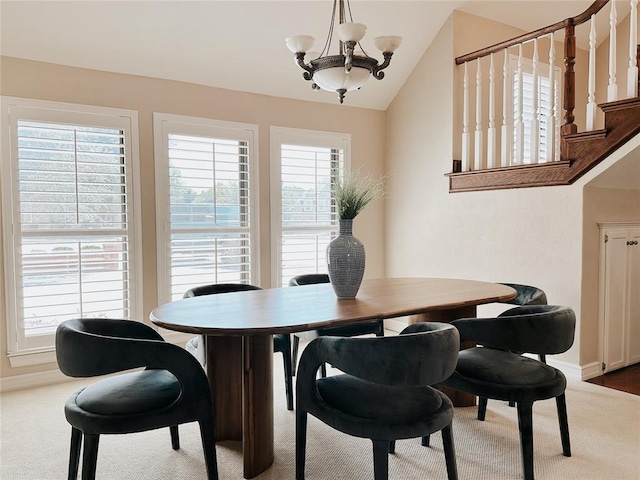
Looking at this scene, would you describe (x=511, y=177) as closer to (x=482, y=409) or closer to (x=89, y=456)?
(x=482, y=409)

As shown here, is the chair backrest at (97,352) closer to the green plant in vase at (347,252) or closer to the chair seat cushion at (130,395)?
the chair seat cushion at (130,395)

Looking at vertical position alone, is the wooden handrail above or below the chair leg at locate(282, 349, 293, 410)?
above

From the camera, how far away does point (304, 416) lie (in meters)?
2.05

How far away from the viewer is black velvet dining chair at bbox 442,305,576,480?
207 centimetres

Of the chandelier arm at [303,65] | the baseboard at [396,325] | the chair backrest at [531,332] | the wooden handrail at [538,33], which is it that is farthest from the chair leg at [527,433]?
the baseboard at [396,325]

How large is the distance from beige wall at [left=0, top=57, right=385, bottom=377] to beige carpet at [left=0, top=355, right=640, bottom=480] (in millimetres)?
1151

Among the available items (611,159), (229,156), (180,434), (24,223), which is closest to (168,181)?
(229,156)

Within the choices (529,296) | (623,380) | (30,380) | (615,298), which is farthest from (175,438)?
(615,298)

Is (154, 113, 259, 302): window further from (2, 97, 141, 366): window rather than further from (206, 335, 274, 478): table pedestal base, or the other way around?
(206, 335, 274, 478): table pedestal base

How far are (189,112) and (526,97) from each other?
3092 mm

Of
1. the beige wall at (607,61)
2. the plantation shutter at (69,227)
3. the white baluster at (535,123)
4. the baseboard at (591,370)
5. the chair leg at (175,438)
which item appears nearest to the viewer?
the chair leg at (175,438)

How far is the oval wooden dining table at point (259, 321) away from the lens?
1.99m

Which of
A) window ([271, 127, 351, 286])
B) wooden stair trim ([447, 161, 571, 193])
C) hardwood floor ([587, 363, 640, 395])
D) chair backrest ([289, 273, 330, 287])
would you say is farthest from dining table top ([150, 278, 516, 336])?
window ([271, 127, 351, 286])

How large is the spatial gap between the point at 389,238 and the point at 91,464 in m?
3.83
